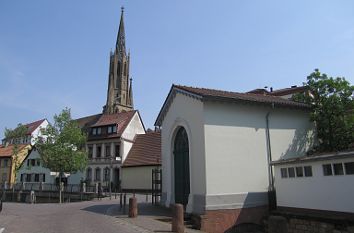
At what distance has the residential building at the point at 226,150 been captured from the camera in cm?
1719

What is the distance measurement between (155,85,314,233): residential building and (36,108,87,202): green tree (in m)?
18.2

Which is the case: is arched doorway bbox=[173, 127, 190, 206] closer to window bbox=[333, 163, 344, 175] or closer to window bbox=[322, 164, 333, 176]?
window bbox=[322, 164, 333, 176]

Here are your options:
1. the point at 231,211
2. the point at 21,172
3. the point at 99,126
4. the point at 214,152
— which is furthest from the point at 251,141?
the point at 21,172

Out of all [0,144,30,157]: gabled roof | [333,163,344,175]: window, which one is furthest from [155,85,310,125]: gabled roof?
[0,144,30,157]: gabled roof

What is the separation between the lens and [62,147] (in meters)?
36.4

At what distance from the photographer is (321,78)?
73.7 ft

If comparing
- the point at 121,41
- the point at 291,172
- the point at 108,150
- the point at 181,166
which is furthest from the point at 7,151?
the point at 291,172

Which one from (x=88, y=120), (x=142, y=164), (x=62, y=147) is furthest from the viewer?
(x=88, y=120)

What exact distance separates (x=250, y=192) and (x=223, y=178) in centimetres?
184

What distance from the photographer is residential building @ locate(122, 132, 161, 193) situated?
138ft

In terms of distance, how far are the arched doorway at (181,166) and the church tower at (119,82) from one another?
6882 centimetres

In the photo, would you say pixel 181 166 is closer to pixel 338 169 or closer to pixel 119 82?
pixel 338 169

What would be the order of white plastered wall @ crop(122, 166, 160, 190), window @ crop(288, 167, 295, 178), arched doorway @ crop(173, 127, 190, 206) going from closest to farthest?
window @ crop(288, 167, 295, 178) → arched doorway @ crop(173, 127, 190, 206) → white plastered wall @ crop(122, 166, 160, 190)

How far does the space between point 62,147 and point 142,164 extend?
426 inches
